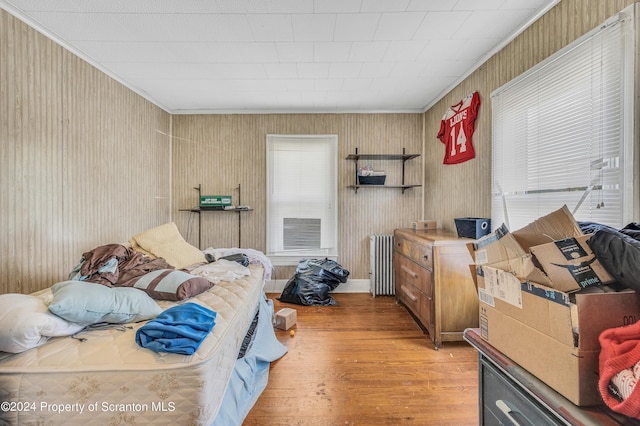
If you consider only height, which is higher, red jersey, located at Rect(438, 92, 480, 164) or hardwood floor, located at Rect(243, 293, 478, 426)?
red jersey, located at Rect(438, 92, 480, 164)

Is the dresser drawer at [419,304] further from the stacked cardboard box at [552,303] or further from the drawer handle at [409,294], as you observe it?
the stacked cardboard box at [552,303]

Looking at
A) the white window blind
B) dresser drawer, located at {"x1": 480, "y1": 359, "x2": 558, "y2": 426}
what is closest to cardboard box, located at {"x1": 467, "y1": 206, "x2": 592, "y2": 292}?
dresser drawer, located at {"x1": 480, "y1": 359, "x2": 558, "y2": 426}

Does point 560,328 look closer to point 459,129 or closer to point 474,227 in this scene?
point 474,227

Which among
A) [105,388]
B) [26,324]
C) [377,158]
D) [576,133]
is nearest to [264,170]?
[377,158]

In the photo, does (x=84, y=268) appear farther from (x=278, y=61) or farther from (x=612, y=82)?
(x=612, y=82)

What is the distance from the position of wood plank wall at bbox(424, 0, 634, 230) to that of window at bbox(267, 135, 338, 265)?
1333mm

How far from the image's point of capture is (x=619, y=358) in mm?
554

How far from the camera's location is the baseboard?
367 centimetres

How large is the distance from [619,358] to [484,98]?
2.47m

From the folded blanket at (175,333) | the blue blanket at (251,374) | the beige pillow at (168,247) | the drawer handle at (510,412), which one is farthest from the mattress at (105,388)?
the beige pillow at (168,247)

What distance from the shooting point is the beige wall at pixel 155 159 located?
1.77m

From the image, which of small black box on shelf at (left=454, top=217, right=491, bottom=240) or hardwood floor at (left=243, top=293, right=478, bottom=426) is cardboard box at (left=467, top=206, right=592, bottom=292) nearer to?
hardwood floor at (left=243, top=293, right=478, bottom=426)

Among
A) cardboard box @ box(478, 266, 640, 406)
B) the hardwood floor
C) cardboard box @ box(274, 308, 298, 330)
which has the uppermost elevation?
cardboard box @ box(478, 266, 640, 406)

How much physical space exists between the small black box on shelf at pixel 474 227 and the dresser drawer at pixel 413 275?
50cm
